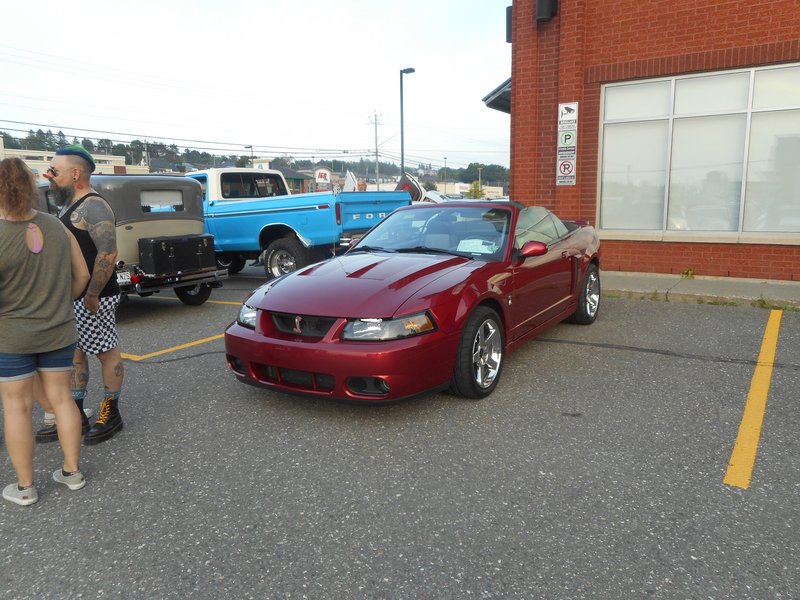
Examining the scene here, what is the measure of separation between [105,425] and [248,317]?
1141mm

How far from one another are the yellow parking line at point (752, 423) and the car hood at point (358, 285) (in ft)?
6.62

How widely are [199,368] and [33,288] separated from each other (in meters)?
2.44

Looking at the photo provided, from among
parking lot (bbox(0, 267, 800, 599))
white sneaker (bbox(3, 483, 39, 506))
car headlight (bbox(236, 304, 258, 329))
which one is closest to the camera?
parking lot (bbox(0, 267, 800, 599))

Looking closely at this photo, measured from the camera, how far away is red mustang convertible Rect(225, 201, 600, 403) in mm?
3748

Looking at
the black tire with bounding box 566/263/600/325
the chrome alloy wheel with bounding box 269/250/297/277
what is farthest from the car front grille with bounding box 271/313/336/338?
the chrome alloy wheel with bounding box 269/250/297/277

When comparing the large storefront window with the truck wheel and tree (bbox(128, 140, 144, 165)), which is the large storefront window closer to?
the truck wheel

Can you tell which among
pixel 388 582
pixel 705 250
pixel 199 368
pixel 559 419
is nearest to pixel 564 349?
pixel 559 419

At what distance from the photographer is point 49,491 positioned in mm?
Result: 3215

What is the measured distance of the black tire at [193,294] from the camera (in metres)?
8.43

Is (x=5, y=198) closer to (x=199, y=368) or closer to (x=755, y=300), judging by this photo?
(x=199, y=368)

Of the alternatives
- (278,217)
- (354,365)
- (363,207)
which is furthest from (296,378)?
(278,217)

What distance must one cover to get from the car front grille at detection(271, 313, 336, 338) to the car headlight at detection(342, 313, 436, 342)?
0.51 ft

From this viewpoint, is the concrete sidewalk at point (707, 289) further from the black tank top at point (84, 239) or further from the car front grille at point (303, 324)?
the black tank top at point (84, 239)

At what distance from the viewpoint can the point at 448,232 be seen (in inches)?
203
